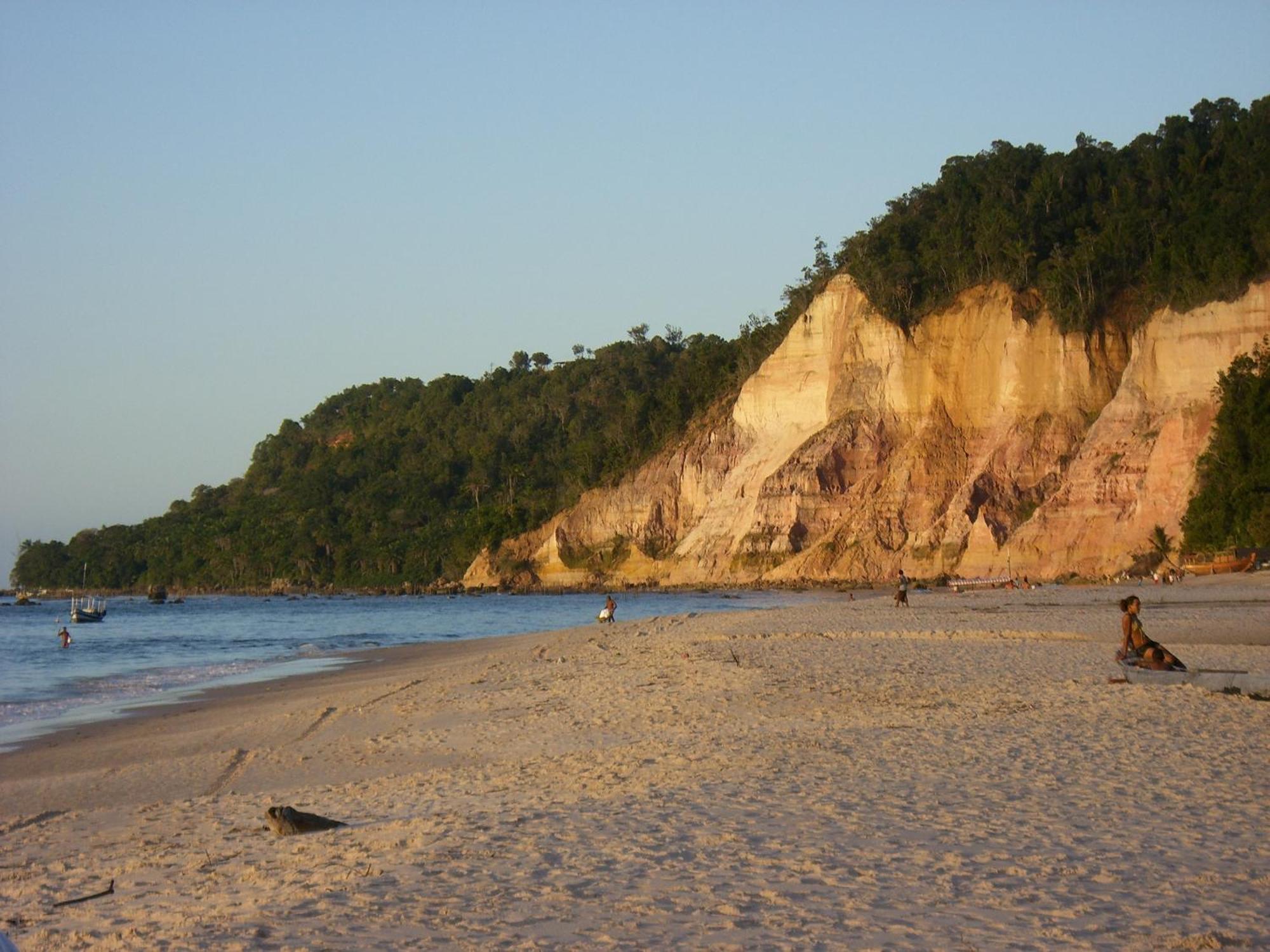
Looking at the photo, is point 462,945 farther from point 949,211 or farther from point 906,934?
point 949,211

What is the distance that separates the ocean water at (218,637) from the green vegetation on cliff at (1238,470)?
13.1 m

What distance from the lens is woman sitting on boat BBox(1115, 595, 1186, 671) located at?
39.4ft

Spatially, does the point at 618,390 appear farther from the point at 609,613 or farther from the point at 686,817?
the point at 686,817

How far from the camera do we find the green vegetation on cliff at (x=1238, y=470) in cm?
3503

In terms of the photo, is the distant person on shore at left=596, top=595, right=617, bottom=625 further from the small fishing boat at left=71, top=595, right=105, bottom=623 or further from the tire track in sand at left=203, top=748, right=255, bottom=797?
the small fishing boat at left=71, top=595, right=105, bottom=623

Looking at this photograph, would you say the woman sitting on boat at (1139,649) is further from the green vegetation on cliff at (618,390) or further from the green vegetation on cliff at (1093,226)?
the green vegetation on cliff at (1093,226)

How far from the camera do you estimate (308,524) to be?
4077 inches

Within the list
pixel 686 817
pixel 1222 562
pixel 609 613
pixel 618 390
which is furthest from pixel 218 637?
pixel 618 390

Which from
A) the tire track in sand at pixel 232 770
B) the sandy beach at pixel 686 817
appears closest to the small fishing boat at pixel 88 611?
the sandy beach at pixel 686 817

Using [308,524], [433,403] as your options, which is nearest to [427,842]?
[308,524]

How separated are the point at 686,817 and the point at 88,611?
52.0 m

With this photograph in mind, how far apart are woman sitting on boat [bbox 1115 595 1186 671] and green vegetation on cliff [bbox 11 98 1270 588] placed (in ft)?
88.2

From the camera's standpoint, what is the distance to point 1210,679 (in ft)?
37.5

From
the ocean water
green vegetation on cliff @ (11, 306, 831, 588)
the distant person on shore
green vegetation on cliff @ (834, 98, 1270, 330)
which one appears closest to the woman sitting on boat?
the ocean water
